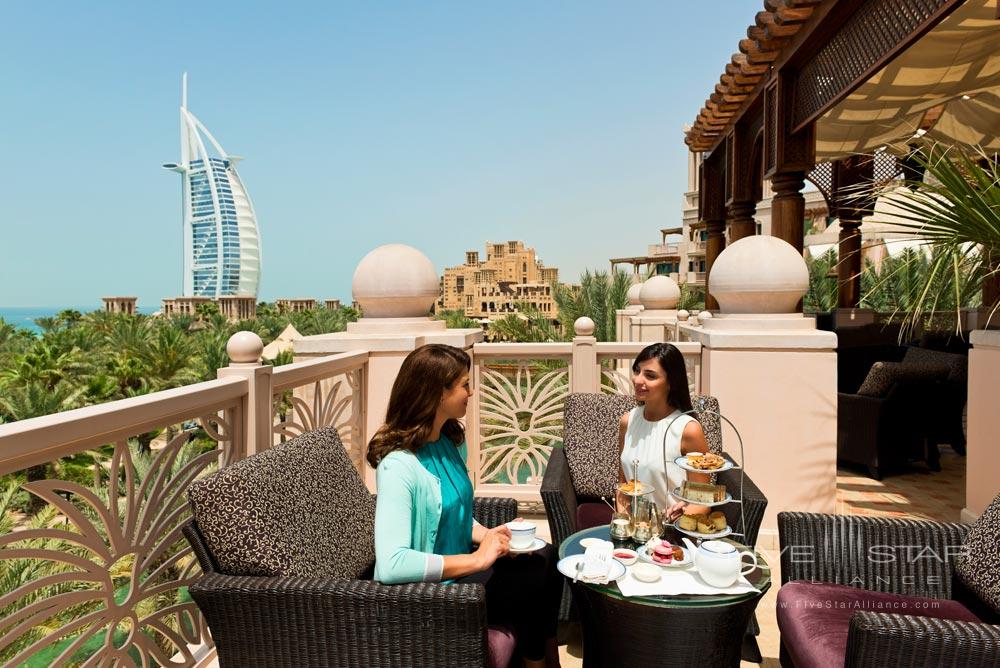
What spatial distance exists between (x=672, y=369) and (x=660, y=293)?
825cm

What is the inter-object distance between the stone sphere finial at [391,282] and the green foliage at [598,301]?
11.9 m

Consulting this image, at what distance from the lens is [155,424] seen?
2154mm

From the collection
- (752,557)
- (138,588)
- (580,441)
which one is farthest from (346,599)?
(580,441)

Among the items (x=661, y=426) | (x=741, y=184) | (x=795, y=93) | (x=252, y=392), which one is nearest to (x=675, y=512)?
(x=661, y=426)

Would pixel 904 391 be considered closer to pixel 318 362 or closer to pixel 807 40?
pixel 807 40

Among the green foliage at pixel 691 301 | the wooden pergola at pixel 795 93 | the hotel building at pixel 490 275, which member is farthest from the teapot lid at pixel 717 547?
the hotel building at pixel 490 275

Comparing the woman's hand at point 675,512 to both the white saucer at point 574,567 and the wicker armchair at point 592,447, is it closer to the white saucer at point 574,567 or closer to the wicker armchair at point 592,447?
the white saucer at point 574,567

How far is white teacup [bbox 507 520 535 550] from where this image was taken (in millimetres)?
2189

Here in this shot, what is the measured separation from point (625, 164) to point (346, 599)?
3768 cm

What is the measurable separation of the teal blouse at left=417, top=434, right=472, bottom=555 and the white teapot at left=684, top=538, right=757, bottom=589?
2.51ft

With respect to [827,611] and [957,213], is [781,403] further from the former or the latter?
[827,611]

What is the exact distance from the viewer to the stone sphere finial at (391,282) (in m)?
4.42

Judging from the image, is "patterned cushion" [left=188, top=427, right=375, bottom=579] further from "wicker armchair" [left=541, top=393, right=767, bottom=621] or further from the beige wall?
the beige wall

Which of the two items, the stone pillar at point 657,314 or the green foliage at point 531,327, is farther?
the green foliage at point 531,327
